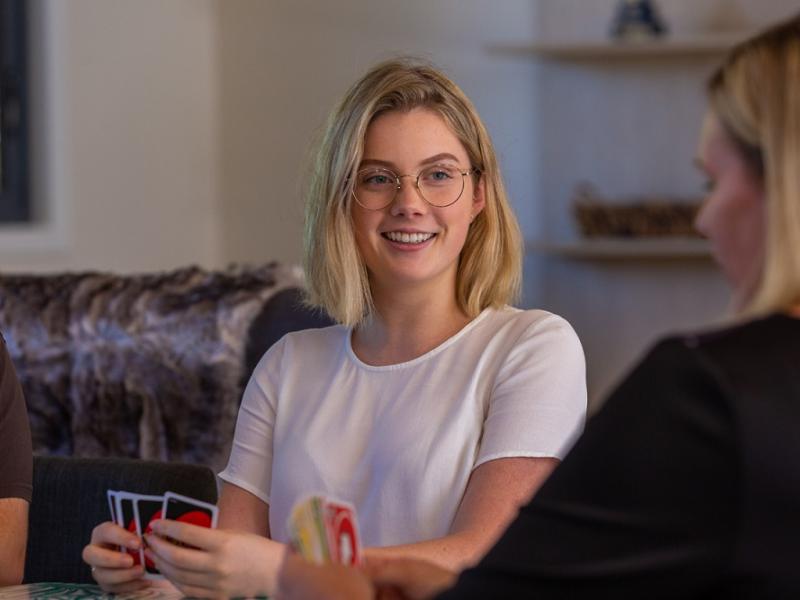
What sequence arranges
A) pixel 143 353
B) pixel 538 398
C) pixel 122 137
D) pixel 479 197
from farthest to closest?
pixel 122 137, pixel 143 353, pixel 479 197, pixel 538 398

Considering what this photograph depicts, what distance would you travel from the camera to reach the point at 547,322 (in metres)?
1.98

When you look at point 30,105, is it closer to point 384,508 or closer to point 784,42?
point 384,508

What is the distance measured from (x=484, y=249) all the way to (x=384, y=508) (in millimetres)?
423

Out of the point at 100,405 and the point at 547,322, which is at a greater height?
the point at 547,322

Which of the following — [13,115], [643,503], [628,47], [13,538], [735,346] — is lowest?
[13,538]

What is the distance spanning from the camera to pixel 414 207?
203 centimetres

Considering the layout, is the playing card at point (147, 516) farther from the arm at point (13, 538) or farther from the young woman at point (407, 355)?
the arm at point (13, 538)

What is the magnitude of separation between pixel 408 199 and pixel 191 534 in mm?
653

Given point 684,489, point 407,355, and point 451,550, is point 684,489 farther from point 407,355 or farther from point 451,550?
point 407,355

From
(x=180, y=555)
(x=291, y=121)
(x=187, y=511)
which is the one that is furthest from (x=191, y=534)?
(x=291, y=121)

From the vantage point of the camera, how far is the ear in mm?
2119

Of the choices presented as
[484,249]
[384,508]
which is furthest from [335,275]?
[384,508]

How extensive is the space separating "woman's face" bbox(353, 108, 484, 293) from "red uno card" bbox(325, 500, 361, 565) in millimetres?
812

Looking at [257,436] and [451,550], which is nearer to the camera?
[451,550]
